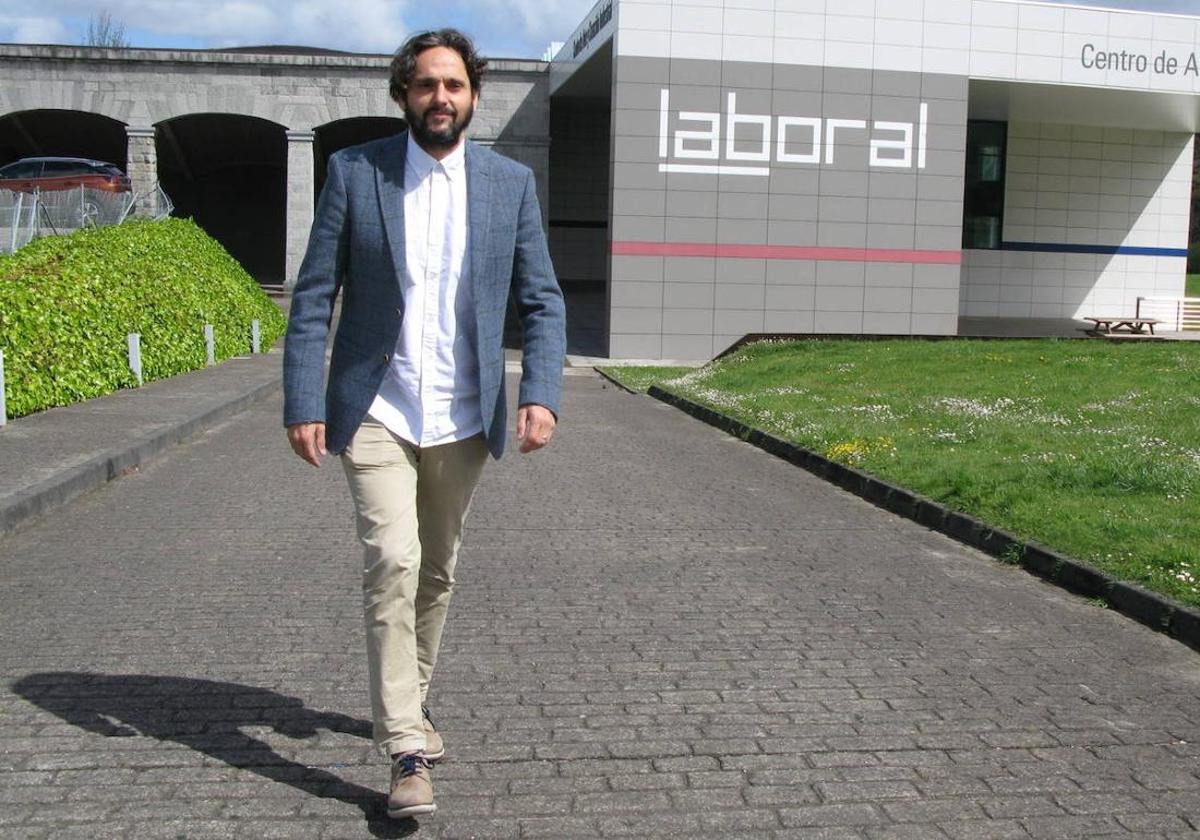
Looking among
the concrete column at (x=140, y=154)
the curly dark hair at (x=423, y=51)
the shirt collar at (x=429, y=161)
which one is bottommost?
the shirt collar at (x=429, y=161)

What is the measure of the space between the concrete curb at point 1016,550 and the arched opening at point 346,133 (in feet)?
104

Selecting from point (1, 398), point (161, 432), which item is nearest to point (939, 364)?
point (161, 432)

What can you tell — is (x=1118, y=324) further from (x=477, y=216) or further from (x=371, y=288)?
(x=371, y=288)

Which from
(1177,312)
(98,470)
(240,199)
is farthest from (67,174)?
(1177,312)

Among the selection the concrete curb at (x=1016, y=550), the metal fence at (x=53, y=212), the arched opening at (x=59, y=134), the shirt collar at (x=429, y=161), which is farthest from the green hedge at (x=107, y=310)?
the arched opening at (x=59, y=134)

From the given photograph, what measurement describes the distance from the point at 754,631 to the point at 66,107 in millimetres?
36688

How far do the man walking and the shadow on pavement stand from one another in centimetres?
38

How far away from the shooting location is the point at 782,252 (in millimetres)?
29453

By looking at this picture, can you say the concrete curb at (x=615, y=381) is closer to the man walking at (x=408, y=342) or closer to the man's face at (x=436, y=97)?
the man walking at (x=408, y=342)

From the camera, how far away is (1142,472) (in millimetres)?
9305

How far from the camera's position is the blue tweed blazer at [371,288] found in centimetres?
382

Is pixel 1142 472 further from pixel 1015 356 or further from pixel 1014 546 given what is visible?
pixel 1015 356

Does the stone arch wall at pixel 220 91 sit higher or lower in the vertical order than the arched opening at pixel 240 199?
higher

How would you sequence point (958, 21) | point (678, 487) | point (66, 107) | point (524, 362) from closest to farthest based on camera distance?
point (524, 362) < point (678, 487) < point (958, 21) < point (66, 107)
